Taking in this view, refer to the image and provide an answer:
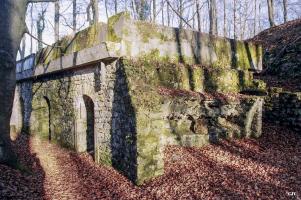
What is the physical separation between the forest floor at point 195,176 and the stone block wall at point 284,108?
322 mm

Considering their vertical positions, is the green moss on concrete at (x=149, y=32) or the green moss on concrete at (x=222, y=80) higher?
the green moss on concrete at (x=149, y=32)

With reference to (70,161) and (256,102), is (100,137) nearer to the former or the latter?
(70,161)

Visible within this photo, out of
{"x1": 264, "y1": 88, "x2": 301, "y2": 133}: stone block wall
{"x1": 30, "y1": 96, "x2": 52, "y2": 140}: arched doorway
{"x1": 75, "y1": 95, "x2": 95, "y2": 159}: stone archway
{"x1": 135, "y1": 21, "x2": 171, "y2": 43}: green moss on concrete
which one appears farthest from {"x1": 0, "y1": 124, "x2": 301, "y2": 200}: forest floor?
{"x1": 30, "y1": 96, "x2": 52, "y2": 140}: arched doorway

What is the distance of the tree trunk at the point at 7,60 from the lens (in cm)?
596

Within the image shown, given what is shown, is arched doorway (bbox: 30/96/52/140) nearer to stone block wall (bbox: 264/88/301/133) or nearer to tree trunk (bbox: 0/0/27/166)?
tree trunk (bbox: 0/0/27/166)

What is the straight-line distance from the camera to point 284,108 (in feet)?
27.2

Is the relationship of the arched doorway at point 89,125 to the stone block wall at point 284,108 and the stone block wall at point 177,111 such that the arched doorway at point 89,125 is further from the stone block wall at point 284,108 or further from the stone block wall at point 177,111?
the stone block wall at point 284,108

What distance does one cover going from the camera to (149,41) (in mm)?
7605

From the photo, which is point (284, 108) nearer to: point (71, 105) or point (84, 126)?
point (84, 126)

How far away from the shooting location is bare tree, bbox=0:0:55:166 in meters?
5.96

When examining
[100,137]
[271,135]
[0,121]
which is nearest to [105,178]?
[100,137]

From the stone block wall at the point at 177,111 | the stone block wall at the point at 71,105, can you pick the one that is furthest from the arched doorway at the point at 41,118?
the stone block wall at the point at 177,111

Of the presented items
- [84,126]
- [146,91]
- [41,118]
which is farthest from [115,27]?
[41,118]

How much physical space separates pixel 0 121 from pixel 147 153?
10.5 ft
